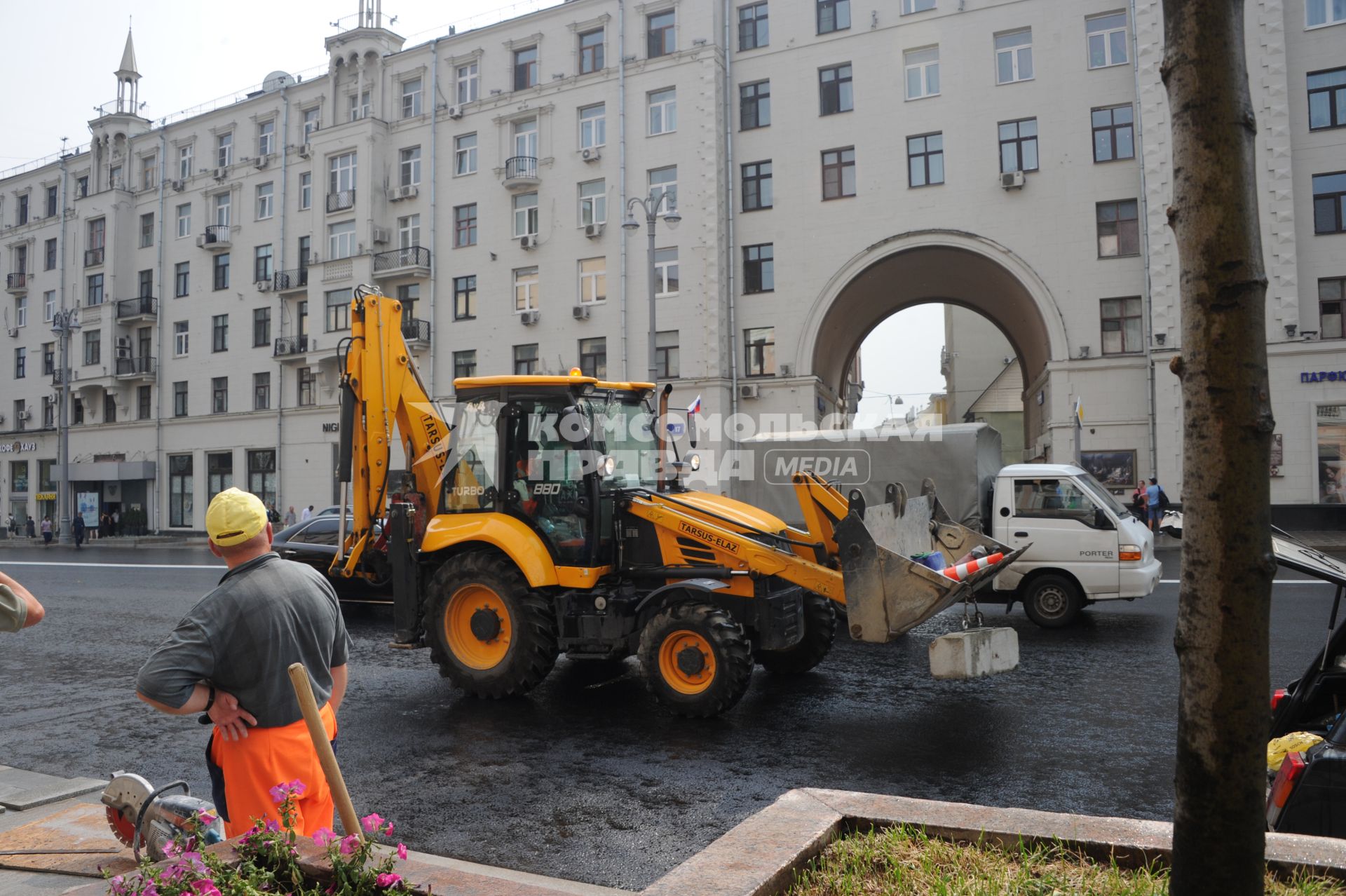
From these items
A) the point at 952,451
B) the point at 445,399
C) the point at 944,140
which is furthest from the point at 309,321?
the point at 952,451

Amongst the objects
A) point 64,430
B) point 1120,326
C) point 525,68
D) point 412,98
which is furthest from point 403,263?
point 1120,326

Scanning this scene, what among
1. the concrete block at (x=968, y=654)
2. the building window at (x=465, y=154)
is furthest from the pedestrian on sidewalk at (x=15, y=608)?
the building window at (x=465, y=154)

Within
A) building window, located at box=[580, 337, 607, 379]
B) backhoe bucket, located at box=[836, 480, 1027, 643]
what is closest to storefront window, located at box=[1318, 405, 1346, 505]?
building window, located at box=[580, 337, 607, 379]

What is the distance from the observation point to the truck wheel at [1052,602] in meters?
12.6

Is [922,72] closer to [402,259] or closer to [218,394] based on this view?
[402,259]

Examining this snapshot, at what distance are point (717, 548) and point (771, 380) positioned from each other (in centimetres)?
2395

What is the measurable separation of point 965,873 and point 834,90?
3148 centimetres

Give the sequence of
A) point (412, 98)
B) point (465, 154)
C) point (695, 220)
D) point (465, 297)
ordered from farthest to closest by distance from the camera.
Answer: point (412, 98), point (465, 154), point (465, 297), point (695, 220)

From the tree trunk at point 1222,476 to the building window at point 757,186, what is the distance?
101 feet

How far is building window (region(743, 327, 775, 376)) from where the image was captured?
3247cm

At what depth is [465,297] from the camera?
3784 centimetres

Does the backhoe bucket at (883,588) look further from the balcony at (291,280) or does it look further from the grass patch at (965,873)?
the balcony at (291,280)

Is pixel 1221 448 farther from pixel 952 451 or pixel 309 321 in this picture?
pixel 309 321

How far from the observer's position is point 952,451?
15711mm
